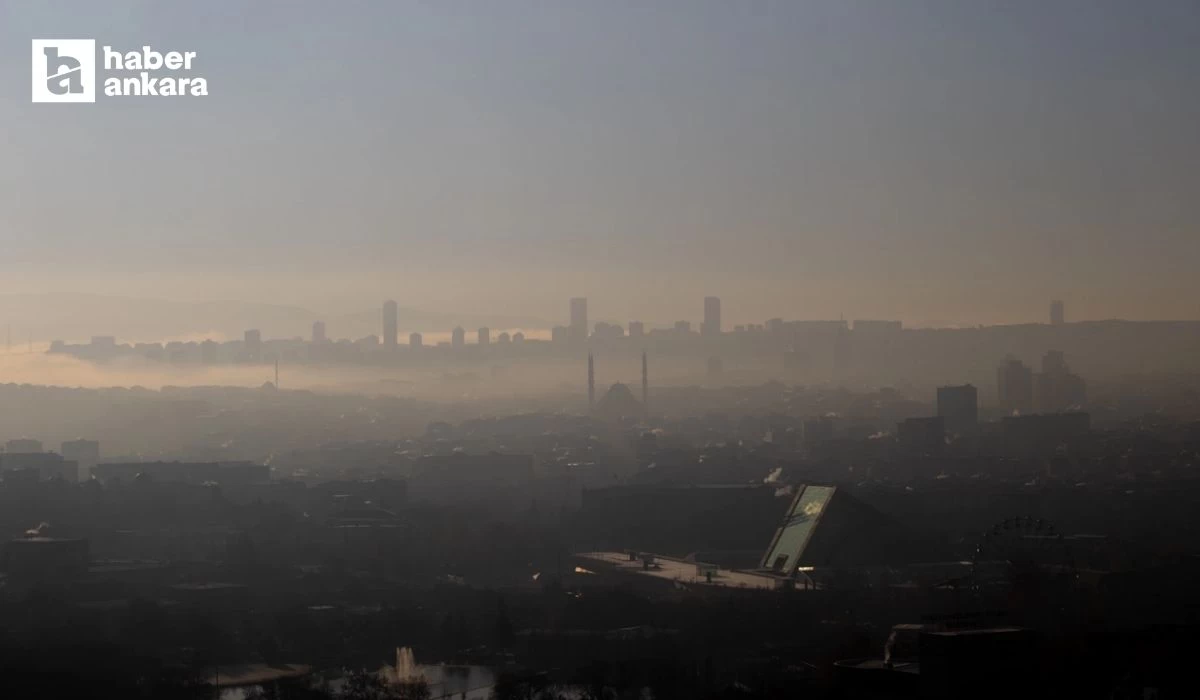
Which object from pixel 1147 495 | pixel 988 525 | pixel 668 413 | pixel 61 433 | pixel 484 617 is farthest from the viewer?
pixel 668 413

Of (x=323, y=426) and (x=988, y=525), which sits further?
(x=323, y=426)

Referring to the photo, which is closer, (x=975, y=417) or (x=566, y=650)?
(x=566, y=650)

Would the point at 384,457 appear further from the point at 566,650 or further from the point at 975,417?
the point at 566,650

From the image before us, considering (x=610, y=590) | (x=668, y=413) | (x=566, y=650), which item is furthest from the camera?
(x=668, y=413)

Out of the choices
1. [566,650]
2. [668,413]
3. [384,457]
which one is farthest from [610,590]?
[668,413]

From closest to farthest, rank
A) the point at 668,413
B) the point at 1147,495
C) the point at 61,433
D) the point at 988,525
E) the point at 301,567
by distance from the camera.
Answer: the point at 301,567, the point at 988,525, the point at 1147,495, the point at 61,433, the point at 668,413

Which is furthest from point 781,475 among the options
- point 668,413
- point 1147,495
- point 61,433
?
point 668,413

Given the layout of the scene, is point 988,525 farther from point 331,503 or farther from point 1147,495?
point 331,503

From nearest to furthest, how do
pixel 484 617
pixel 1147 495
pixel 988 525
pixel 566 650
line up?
pixel 566 650 < pixel 484 617 < pixel 988 525 < pixel 1147 495
